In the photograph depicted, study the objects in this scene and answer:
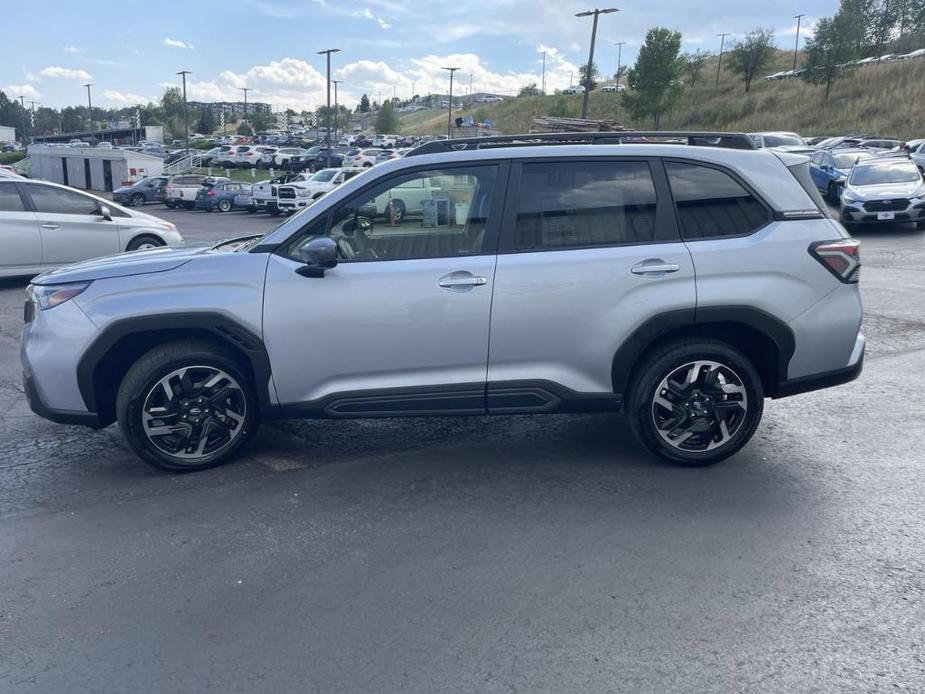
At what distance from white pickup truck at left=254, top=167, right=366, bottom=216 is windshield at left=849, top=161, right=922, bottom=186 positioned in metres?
15.6

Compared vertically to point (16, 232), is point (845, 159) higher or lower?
higher

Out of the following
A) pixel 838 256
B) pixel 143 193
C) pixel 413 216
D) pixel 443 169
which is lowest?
pixel 143 193

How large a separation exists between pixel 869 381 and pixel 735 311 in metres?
2.70

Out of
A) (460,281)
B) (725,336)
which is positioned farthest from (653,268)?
(460,281)

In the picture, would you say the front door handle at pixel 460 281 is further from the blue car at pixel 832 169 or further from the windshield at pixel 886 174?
the blue car at pixel 832 169

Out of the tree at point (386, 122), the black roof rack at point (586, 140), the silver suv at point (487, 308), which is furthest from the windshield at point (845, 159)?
the tree at point (386, 122)

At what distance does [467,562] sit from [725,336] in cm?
219

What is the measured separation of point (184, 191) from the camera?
1409 inches

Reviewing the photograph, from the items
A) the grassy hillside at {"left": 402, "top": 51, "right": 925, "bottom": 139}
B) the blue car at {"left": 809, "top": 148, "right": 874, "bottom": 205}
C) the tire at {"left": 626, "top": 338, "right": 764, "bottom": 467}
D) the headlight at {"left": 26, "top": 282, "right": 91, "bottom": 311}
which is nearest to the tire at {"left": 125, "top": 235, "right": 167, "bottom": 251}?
the headlight at {"left": 26, "top": 282, "right": 91, "bottom": 311}

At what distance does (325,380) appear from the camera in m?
4.66

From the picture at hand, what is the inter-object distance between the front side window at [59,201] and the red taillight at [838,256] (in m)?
10.6

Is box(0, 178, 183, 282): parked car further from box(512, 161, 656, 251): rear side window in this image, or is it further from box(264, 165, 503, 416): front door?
box(512, 161, 656, 251): rear side window

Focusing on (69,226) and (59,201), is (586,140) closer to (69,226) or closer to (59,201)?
(69,226)

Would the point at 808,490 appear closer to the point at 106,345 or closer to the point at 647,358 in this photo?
the point at 647,358
